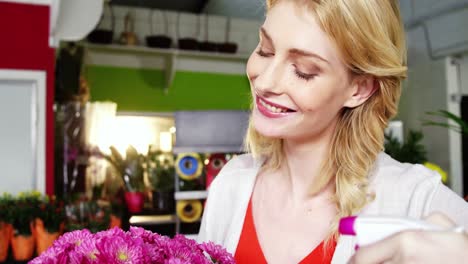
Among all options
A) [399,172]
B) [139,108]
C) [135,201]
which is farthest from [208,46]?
[399,172]

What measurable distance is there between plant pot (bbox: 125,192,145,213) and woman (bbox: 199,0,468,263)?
2053 millimetres

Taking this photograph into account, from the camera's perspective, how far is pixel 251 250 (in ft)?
2.97

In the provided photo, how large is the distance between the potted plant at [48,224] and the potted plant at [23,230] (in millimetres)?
33

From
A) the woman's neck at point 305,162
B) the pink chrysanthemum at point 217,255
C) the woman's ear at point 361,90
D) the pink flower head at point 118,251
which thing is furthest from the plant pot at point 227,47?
the pink flower head at point 118,251

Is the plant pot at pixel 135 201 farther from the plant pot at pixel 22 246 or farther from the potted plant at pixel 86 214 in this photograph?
the plant pot at pixel 22 246

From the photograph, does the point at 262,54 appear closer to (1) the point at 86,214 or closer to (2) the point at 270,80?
(2) the point at 270,80

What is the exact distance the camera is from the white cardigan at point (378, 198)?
770 millimetres

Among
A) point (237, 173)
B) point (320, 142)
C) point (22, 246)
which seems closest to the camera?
point (320, 142)

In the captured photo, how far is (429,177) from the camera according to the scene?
0.79 m

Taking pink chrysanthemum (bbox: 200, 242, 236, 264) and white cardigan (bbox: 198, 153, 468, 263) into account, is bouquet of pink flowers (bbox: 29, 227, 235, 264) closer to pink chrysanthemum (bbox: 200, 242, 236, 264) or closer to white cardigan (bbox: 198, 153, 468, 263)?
pink chrysanthemum (bbox: 200, 242, 236, 264)

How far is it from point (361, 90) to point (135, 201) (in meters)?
2.38

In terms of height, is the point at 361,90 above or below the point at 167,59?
below

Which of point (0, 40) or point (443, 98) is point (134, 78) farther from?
point (443, 98)

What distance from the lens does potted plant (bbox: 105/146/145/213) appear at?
302cm
